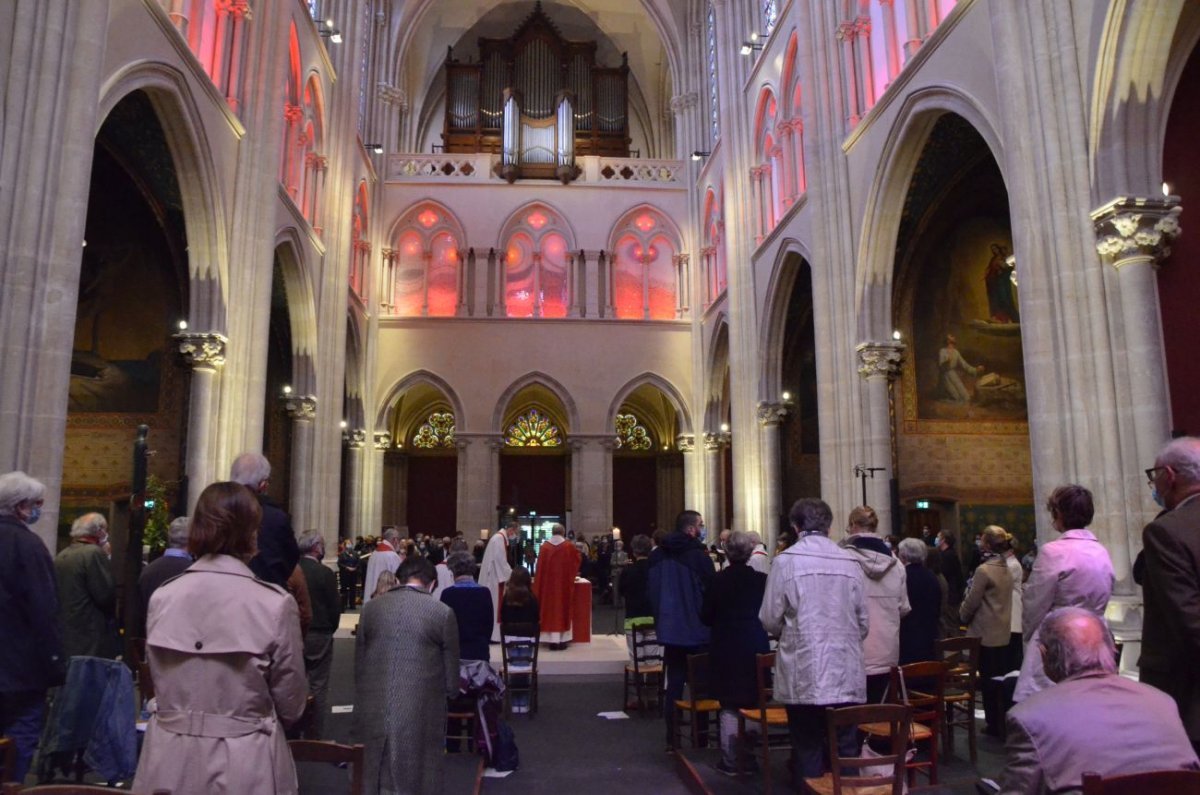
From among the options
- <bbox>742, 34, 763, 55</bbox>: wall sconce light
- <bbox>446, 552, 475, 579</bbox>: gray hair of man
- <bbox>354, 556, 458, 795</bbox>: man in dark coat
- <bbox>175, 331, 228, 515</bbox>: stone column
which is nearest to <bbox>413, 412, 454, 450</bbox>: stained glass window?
<bbox>742, 34, 763, 55</bbox>: wall sconce light

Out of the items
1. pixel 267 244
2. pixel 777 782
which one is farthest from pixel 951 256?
pixel 777 782

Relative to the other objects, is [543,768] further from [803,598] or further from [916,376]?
[916,376]

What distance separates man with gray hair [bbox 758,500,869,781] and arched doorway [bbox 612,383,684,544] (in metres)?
24.8

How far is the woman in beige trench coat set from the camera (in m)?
2.47

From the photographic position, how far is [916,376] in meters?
16.6

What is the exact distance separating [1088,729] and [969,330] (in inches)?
605

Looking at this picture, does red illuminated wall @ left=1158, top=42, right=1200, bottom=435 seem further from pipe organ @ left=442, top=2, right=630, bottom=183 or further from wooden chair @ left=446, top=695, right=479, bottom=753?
pipe organ @ left=442, top=2, right=630, bottom=183

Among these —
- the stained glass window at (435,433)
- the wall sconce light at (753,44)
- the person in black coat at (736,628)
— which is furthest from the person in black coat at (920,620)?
the stained glass window at (435,433)

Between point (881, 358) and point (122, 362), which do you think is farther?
point (122, 362)

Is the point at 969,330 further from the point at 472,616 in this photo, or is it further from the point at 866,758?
the point at 866,758

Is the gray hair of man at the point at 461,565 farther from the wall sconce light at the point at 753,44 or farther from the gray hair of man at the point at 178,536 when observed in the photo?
the wall sconce light at the point at 753,44

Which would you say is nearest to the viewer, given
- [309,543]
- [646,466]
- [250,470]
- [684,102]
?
[250,470]

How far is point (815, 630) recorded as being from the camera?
418cm

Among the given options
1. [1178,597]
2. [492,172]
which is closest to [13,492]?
[1178,597]
